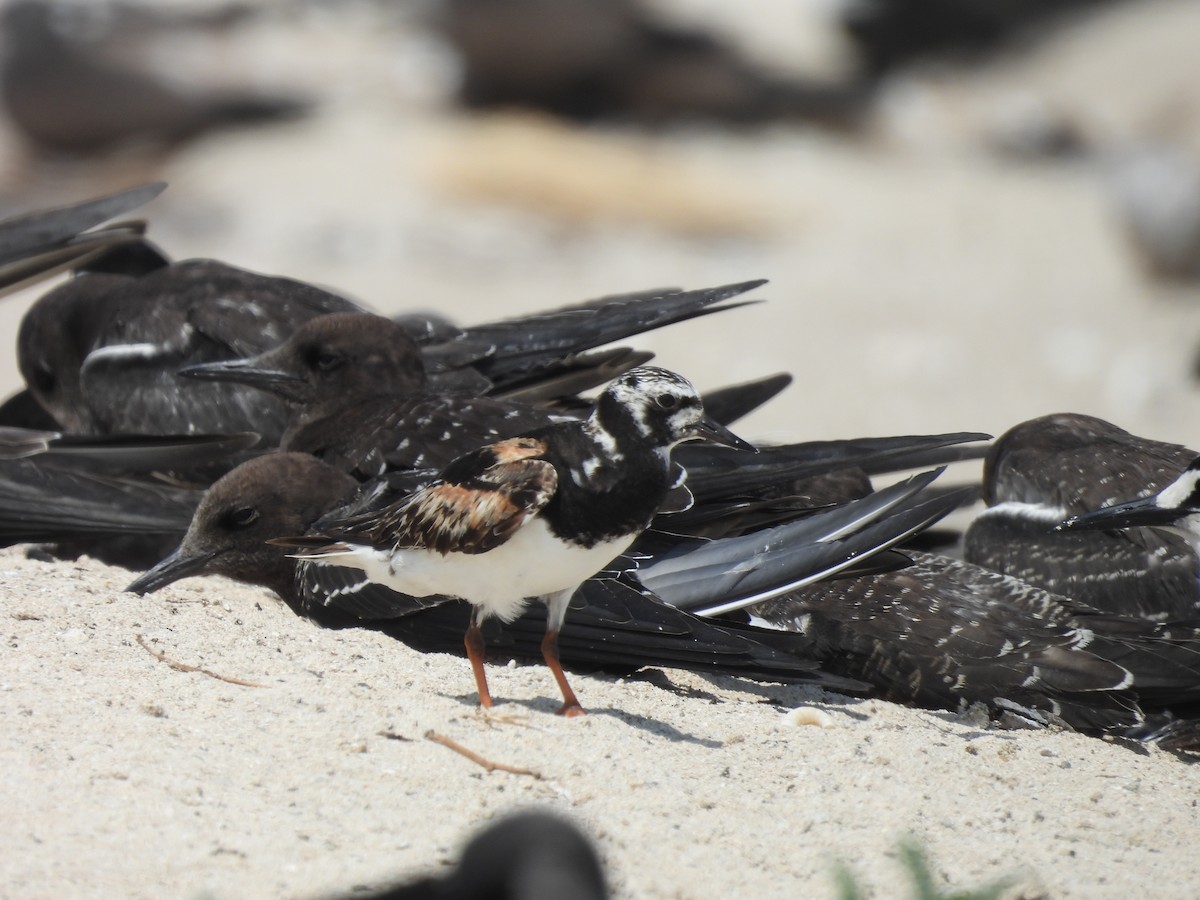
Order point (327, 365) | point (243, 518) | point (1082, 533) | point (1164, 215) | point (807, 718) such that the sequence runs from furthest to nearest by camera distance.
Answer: point (1164, 215) < point (327, 365) < point (1082, 533) < point (243, 518) < point (807, 718)

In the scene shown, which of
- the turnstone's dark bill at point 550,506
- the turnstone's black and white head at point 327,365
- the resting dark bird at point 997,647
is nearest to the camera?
the turnstone's dark bill at point 550,506

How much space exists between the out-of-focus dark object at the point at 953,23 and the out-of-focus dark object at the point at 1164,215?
690cm

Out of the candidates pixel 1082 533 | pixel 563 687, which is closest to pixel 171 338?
pixel 563 687

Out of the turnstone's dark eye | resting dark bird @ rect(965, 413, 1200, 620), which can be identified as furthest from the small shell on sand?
the turnstone's dark eye

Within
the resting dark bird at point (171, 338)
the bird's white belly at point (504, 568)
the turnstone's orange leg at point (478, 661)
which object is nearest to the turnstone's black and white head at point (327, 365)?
the resting dark bird at point (171, 338)

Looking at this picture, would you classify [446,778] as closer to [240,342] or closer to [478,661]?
[478,661]

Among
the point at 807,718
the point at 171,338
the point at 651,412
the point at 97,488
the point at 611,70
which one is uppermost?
the point at 611,70

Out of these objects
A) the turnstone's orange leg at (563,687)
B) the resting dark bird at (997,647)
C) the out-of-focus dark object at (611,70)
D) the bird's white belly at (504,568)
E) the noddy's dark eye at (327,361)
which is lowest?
the resting dark bird at (997,647)

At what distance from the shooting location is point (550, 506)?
133 inches

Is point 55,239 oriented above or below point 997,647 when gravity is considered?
above

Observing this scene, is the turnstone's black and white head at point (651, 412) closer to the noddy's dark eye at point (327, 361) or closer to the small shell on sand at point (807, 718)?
the small shell on sand at point (807, 718)

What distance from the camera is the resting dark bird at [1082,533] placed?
15.3 ft

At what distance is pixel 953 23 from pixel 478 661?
1626 cm

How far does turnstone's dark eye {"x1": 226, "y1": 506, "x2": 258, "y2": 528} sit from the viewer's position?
4473 mm
